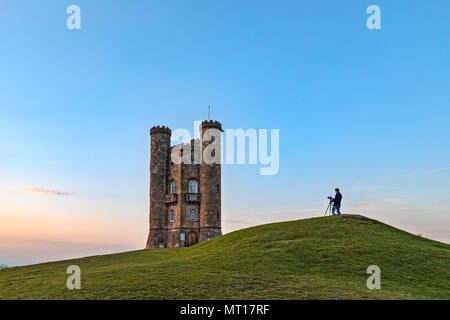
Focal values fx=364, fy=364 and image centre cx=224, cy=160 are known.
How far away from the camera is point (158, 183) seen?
56.4 meters

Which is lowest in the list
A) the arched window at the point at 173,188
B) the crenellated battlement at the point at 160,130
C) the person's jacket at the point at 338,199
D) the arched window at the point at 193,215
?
the arched window at the point at 193,215

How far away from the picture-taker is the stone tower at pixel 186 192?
176 feet

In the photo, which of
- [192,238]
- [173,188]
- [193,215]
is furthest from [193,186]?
[192,238]

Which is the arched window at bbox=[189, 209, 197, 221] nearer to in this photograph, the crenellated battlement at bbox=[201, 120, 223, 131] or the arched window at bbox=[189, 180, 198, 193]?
the arched window at bbox=[189, 180, 198, 193]

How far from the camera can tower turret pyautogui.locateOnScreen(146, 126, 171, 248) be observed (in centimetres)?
5516

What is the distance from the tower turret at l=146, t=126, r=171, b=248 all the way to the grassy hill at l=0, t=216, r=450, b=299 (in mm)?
28161

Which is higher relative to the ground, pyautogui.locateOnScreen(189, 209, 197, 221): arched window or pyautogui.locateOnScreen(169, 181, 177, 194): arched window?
pyautogui.locateOnScreen(169, 181, 177, 194): arched window

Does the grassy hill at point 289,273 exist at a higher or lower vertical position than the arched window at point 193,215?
lower

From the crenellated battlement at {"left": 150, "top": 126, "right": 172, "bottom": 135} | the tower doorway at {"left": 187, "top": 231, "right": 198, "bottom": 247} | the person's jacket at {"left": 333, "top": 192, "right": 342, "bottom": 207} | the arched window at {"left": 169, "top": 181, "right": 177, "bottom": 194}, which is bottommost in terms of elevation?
the tower doorway at {"left": 187, "top": 231, "right": 198, "bottom": 247}

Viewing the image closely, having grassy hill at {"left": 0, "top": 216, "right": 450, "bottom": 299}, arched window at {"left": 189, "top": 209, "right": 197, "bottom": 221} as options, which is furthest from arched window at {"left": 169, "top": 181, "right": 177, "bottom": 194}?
grassy hill at {"left": 0, "top": 216, "right": 450, "bottom": 299}

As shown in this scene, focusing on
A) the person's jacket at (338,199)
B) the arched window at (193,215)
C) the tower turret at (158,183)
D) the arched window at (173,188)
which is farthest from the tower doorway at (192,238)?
the person's jacket at (338,199)

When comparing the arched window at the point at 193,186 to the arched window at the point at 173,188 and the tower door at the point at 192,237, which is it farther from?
the tower door at the point at 192,237

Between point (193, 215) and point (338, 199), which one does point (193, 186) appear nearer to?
point (193, 215)

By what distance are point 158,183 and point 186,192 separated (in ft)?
16.3
